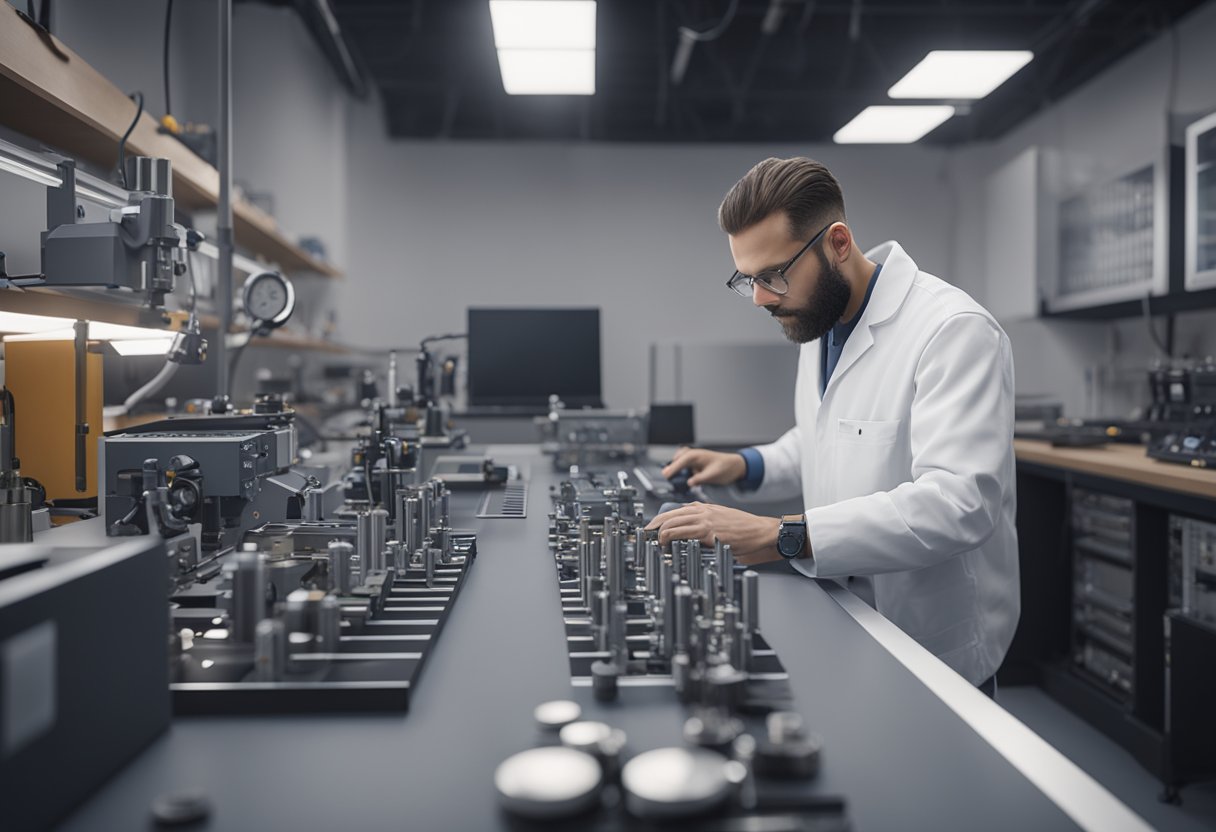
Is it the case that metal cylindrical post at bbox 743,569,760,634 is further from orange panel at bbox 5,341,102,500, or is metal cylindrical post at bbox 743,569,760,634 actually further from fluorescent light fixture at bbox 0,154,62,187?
fluorescent light fixture at bbox 0,154,62,187

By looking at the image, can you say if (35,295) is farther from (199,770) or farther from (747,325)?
(747,325)

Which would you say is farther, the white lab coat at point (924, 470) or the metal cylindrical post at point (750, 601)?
the white lab coat at point (924, 470)

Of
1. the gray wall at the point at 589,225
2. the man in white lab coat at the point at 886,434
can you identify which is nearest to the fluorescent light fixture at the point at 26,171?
the man in white lab coat at the point at 886,434

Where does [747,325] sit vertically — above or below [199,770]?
above

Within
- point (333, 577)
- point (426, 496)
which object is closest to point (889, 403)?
point (426, 496)

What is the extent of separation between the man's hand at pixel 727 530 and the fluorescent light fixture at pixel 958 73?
272 cm

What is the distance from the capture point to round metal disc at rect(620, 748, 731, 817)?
20.8 inches

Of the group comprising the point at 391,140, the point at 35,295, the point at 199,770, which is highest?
the point at 391,140

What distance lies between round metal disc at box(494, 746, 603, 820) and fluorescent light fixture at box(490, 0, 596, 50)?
278 cm

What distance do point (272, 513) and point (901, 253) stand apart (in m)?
1.36

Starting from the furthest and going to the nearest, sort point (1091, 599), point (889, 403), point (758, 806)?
1. point (1091, 599)
2. point (889, 403)
3. point (758, 806)

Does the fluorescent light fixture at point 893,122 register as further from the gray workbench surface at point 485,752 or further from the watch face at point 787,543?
the gray workbench surface at point 485,752

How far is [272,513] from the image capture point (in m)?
1.34

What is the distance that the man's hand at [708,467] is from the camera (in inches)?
78.0
